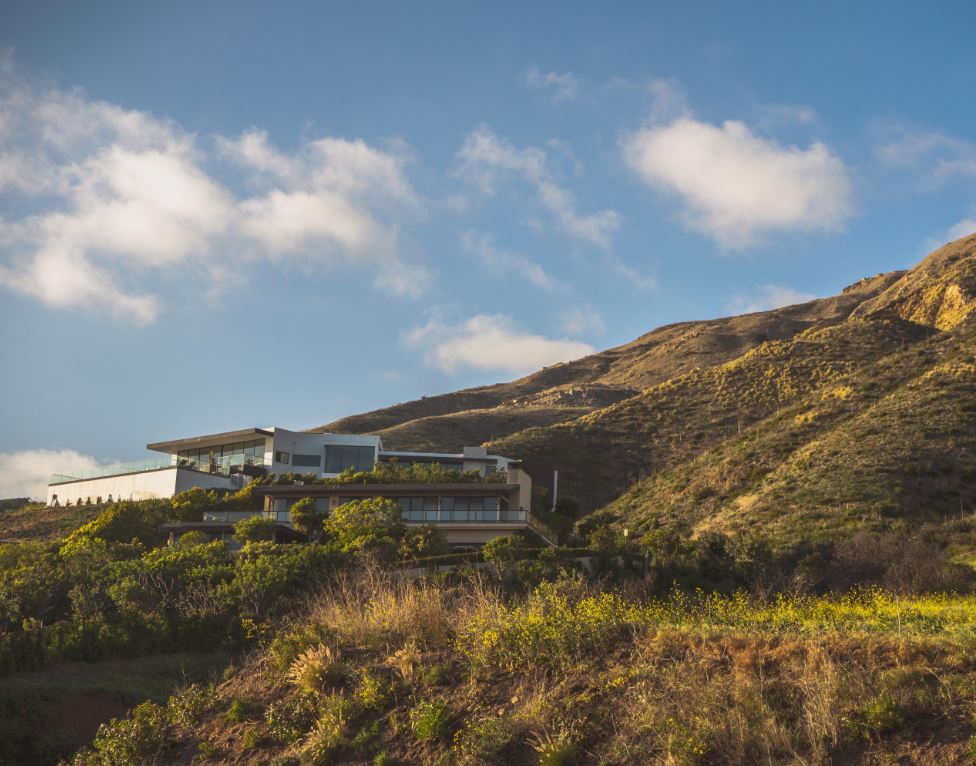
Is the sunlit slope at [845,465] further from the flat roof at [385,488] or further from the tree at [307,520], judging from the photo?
the tree at [307,520]

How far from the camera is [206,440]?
2953 inches

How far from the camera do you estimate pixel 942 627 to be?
13961 mm

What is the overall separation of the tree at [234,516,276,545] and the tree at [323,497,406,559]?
2.84 meters

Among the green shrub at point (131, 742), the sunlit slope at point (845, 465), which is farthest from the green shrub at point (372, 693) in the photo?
the sunlit slope at point (845, 465)

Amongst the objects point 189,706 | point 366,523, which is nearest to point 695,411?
point 366,523

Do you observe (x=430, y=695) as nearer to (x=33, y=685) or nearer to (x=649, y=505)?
(x=33, y=685)

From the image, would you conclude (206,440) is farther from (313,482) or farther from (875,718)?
(875,718)

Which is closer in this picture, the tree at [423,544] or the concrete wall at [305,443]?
the tree at [423,544]

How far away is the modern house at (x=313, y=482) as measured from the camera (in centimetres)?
4762

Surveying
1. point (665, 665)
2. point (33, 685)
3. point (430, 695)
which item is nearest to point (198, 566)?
point (33, 685)

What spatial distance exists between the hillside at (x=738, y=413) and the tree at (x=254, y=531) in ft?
82.1

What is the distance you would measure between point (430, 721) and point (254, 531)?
33.4m

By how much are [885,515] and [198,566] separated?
1342 inches

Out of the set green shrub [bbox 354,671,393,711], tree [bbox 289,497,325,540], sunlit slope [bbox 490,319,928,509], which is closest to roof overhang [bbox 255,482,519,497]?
tree [bbox 289,497,325,540]
